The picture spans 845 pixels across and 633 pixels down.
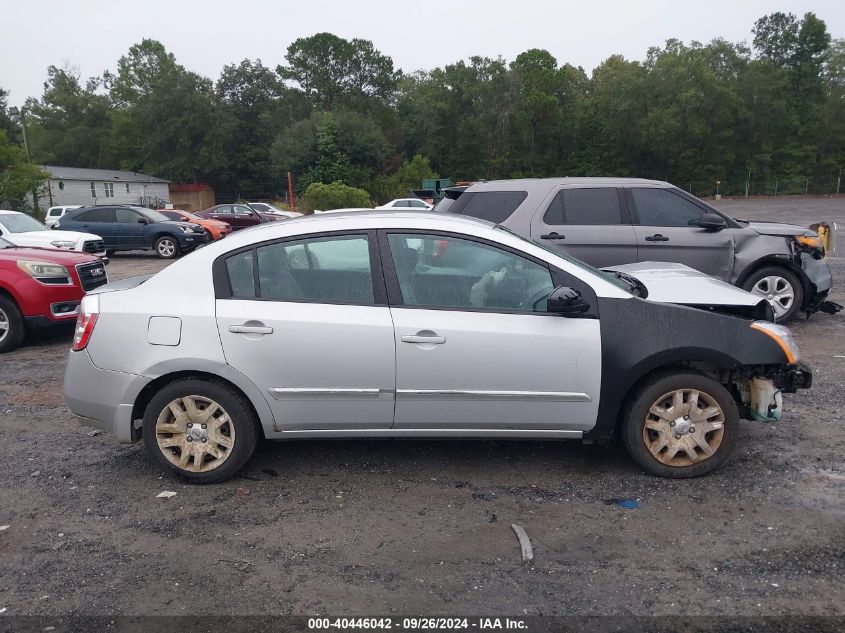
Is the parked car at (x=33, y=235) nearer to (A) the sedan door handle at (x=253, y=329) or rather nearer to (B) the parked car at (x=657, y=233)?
(B) the parked car at (x=657, y=233)

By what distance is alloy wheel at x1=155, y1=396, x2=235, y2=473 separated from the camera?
171 inches

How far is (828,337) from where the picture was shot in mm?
8109

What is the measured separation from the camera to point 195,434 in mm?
4367

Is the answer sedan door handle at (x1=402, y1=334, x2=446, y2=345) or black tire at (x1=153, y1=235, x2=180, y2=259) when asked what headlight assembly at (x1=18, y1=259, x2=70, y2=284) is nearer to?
sedan door handle at (x1=402, y1=334, x2=446, y2=345)

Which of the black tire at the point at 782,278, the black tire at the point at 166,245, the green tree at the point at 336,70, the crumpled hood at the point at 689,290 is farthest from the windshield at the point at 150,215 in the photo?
the green tree at the point at 336,70

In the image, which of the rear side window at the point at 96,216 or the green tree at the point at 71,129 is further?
the green tree at the point at 71,129

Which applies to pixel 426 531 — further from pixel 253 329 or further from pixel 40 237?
pixel 40 237

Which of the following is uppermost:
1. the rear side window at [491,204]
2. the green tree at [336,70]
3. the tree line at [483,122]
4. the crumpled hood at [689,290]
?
the green tree at [336,70]

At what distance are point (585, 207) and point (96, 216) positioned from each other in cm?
1673

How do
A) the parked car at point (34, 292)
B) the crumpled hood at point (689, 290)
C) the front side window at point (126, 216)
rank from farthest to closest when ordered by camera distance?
1. the front side window at point (126, 216)
2. the parked car at point (34, 292)
3. the crumpled hood at point (689, 290)

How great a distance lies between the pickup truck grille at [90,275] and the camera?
29.0ft

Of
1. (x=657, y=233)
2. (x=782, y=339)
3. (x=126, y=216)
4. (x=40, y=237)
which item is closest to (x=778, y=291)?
(x=657, y=233)

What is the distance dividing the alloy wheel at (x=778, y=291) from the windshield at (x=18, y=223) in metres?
13.1

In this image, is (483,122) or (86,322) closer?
(86,322)
